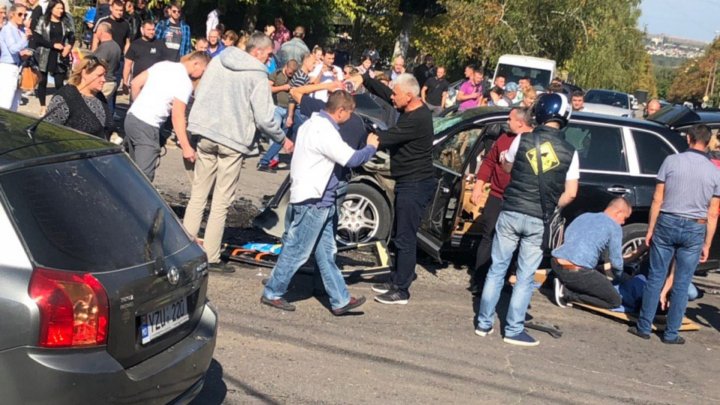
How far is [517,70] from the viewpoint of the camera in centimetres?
3025

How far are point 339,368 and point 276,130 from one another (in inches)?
90.0

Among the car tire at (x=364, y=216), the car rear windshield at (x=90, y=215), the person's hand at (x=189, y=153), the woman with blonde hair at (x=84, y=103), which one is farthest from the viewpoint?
the car tire at (x=364, y=216)

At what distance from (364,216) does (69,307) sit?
19.1 feet

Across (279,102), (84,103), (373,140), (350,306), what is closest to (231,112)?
(84,103)

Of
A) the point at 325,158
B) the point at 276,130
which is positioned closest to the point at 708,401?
the point at 325,158

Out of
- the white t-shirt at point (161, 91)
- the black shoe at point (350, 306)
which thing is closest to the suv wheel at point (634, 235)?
the black shoe at point (350, 306)

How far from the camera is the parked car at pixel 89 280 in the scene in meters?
3.71

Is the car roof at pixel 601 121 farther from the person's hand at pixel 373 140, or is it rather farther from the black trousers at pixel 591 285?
the person's hand at pixel 373 140

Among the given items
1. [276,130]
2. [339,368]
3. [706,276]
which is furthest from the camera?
[706,276]

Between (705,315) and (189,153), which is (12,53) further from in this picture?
(705,315)

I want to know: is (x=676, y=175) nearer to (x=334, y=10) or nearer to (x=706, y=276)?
(x=706, y=276)

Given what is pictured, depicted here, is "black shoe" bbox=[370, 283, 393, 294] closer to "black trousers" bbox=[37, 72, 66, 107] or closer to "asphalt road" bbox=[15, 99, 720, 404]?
"asphalt road" bbox=[15, 99, 720, 404]

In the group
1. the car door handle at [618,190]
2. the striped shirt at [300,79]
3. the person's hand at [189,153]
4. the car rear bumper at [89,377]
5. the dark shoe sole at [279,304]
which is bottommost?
the dark shoe sole at [279,304]

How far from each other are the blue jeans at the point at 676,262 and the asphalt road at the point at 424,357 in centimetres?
26
